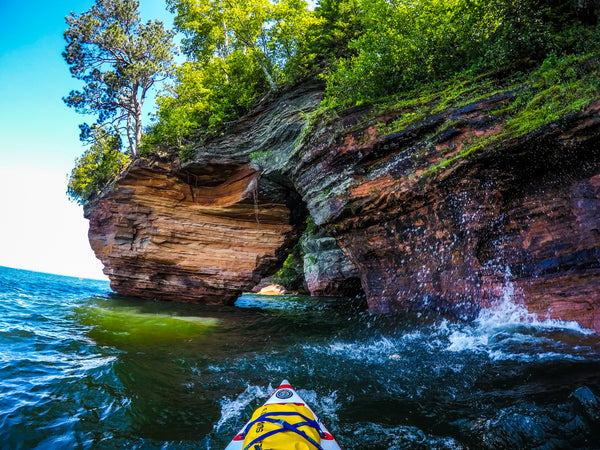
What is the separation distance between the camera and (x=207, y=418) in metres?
4.47

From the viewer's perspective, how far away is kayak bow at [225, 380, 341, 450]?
2998 mm

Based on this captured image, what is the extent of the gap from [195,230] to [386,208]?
10177 millimetres

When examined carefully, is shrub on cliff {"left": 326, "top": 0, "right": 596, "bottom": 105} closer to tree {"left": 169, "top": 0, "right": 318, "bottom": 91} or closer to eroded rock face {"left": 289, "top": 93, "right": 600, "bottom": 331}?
eroded rock face {"left": 289, "top": 93, "right": 600, "bottom": 331}

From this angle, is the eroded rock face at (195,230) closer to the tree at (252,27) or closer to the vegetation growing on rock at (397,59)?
the vegetation growing on rock at (397,59)

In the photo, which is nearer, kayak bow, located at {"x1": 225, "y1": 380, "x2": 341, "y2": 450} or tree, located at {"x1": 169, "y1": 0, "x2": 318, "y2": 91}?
kayak bow, located at {"x1": 225, "y1": 380, "x2": 341, "y2": 450}

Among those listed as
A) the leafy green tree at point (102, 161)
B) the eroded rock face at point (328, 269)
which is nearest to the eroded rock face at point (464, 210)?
the eroded rock face at point (328, 269)

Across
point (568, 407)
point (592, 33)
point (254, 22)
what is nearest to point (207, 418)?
point (568, 407)

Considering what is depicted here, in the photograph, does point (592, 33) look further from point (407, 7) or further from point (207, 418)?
point (207, 418)

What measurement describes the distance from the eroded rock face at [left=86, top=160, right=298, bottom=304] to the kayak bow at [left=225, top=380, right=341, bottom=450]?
38.0ft

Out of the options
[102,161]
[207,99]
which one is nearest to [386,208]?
[207,99]

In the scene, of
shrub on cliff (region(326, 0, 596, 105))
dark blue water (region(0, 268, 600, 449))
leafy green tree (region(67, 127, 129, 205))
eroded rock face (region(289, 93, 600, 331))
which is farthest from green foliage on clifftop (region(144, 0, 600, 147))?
dark blue water (region(0, 268, 600, 449))

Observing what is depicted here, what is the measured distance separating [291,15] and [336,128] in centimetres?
983

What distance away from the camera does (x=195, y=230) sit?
15.5m

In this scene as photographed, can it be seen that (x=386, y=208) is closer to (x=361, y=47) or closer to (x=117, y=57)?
(x=361, y=47)
